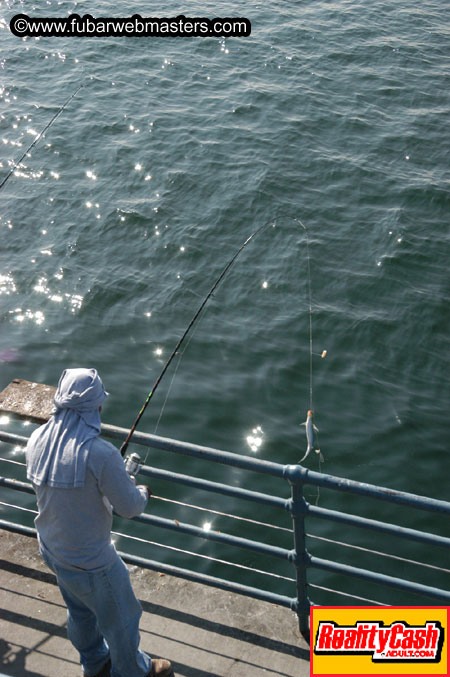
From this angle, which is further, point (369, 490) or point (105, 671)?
point (105, 671)

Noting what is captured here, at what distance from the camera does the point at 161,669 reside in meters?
3.88

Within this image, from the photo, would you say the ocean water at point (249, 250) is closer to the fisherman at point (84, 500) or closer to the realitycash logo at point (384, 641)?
the realitycash logo at point (384, 641)

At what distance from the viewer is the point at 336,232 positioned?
1134cm

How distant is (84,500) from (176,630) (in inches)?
61.7

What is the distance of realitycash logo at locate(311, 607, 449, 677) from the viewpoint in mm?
4070

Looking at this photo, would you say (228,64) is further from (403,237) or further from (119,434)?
(119,434)

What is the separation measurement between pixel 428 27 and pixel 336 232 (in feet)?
32.0

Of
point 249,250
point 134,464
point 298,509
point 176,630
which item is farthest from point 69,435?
point 249,250

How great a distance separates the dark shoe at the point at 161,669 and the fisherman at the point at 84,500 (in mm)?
342

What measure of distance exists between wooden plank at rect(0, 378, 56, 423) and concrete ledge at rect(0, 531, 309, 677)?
1275 millimetres

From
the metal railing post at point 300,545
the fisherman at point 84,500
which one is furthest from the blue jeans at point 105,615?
the metal railing post at point 300,545

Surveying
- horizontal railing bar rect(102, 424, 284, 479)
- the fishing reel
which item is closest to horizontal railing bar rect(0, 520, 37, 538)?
horizontal railing bar rect(102, 424, 284, 479)

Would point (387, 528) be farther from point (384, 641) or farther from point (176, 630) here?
point (176, 630)

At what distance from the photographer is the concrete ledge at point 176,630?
4.20m
